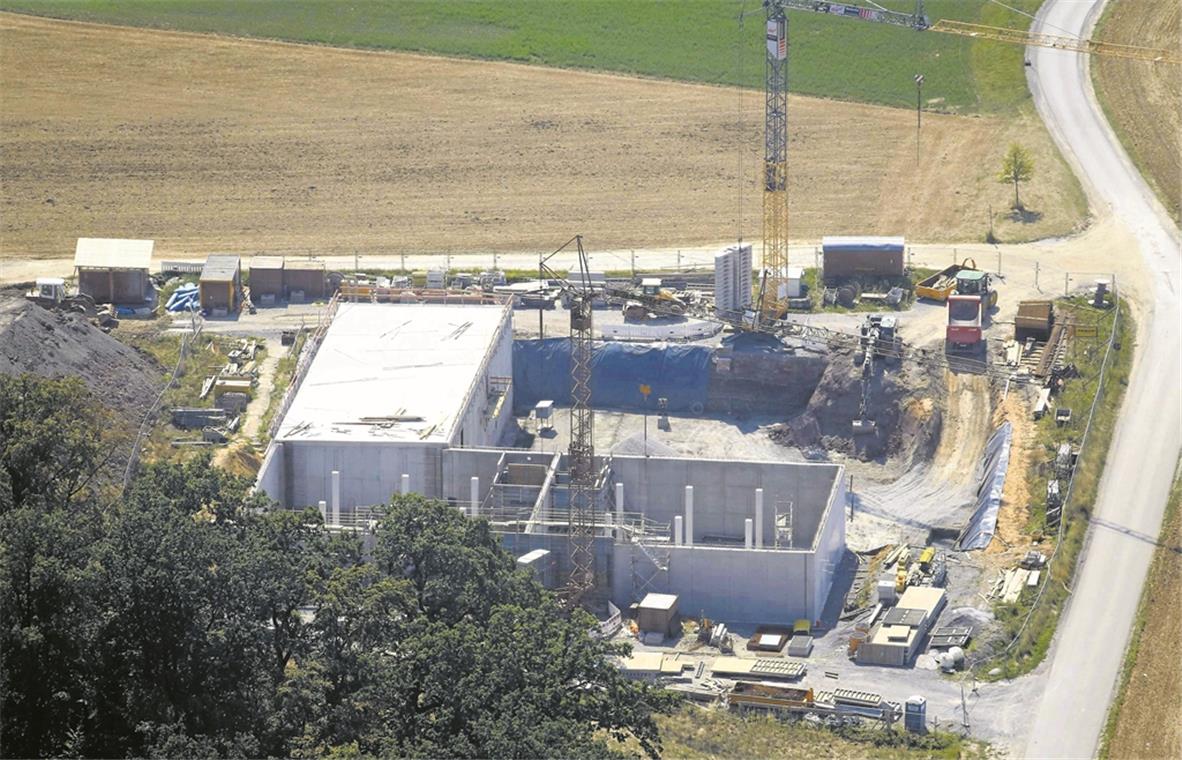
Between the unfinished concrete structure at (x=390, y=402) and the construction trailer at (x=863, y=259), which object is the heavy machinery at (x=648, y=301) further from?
the construction trailer at (x=863, y=259)

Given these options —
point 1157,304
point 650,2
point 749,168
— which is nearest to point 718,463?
point 1157,304

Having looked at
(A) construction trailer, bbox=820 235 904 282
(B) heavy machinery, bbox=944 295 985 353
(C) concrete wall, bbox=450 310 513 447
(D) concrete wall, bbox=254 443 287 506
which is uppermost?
(A) construction trailer, bbox=820 235 904 282

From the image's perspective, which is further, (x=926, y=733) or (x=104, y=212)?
(x=104, y=212)

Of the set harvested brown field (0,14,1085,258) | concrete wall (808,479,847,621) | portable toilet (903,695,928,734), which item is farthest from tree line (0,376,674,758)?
harvested brown field (0,14,1085,258)

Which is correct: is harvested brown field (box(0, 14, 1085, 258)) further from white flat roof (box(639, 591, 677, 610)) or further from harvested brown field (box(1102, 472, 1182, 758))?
harvested brown field (box(1102, 472, 1182, 758))

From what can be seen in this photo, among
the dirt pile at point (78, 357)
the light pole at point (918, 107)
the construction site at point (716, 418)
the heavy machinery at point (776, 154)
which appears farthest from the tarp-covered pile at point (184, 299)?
the light pole at point (918, 107)

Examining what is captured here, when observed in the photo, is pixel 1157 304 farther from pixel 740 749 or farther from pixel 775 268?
pixel 740 749

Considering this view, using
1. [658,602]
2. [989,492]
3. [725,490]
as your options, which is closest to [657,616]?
[658,602]
